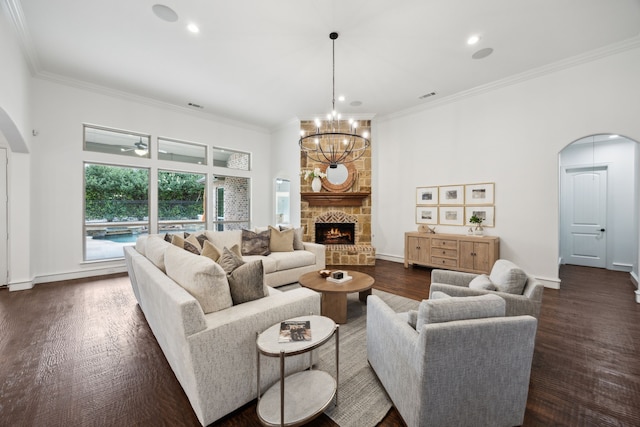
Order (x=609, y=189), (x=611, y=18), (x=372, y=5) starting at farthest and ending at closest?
(x=609, y=189) → (x=611, y=18) → (x=372, y=5)

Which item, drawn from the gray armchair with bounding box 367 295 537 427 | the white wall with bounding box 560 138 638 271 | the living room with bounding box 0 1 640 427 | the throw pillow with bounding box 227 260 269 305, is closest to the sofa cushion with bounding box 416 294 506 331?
the gray armchair with bounding box 367 295 537 427

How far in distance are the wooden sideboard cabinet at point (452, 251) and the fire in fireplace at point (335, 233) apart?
1.28m

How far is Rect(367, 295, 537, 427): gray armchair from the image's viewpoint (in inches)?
51.3

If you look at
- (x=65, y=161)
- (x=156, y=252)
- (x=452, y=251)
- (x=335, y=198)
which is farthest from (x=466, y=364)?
(x=65, y=161)

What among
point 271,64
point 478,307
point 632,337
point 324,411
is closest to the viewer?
point 478,307

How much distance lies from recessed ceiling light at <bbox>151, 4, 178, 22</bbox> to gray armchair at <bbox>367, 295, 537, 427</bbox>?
3889mm

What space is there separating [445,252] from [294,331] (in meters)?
4.20

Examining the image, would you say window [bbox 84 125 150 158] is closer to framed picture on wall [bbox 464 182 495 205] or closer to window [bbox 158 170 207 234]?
window [bbox 158 170 207 234]

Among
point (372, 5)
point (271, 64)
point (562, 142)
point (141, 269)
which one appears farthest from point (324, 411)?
point (562, 142)

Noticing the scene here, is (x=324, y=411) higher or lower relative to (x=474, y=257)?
lower

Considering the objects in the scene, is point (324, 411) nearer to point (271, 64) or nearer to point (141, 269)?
point (141, 269)

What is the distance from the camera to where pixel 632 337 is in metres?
2.58

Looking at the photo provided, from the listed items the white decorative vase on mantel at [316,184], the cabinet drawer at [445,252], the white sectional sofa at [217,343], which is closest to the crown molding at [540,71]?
the white decorative vase on mantel at [316,184]

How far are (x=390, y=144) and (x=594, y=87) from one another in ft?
11.0
